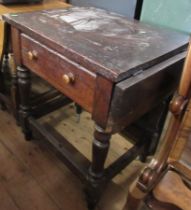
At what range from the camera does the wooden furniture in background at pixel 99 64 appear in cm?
75

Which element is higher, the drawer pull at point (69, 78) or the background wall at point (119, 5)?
the background wall at point (119, 5)

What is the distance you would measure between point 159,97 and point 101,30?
1.13 feet

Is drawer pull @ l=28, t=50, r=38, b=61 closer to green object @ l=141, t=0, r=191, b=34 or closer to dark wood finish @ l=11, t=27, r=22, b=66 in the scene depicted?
dark wood finish @ l=11, t=27, r=22, b=66

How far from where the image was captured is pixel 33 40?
96 centimetres

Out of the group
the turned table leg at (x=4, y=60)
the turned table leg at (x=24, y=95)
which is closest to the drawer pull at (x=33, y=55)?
the turned table leg at (x=24, y=95)

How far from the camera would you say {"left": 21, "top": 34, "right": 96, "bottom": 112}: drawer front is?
2.68 ft

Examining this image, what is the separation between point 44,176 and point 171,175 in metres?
0.74

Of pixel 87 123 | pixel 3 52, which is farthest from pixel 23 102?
pixel 87 123

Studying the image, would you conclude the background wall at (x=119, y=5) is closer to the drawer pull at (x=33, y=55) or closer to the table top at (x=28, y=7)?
the table top at (x=28, y=7)

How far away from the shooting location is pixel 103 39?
89 cm

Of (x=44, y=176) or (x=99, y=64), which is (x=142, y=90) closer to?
(x=99, y=64)

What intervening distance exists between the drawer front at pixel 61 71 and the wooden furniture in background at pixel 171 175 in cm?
27

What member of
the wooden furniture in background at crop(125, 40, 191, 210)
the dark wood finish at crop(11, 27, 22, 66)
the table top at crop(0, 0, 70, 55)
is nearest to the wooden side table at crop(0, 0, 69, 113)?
the table top at crop(0, 0, 70, 55)

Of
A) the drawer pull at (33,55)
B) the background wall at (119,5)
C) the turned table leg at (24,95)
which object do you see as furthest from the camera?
the background wall at (119,5)
